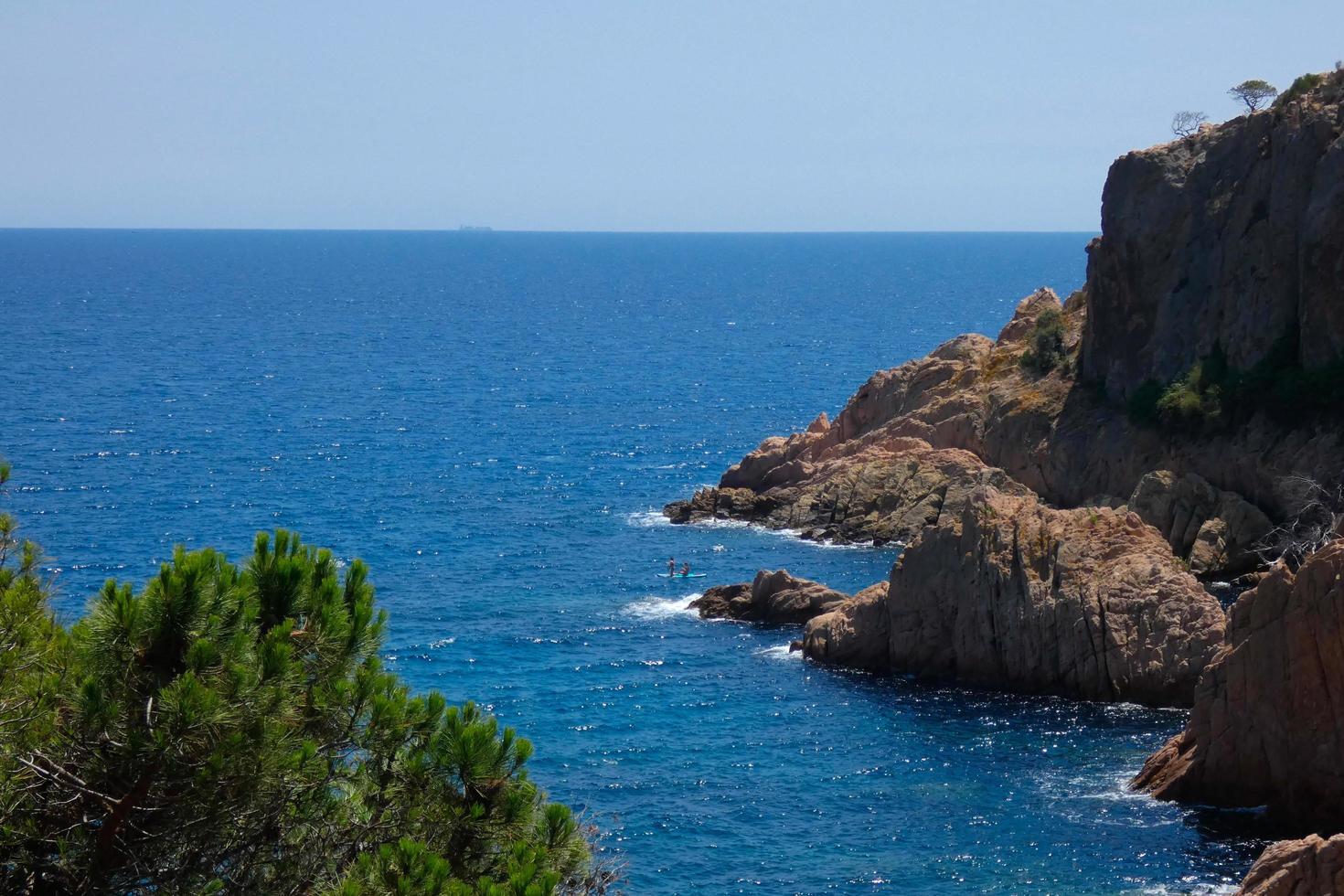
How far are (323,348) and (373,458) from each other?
70.3m

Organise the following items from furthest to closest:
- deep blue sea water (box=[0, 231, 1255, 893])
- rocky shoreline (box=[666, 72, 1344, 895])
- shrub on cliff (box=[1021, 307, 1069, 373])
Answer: shrub on cliff (box=[1021, 307, 1069, 373]) < deep blue sea water (box=[0, 231, 1255, 893]) < rocky shoreline (box=[666, 72, 1344, 895])

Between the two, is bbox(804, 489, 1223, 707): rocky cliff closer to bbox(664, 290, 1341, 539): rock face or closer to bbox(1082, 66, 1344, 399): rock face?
bbox(664, 290, 1341, 539): rock face

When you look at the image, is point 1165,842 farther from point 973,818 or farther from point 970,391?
point 970,391

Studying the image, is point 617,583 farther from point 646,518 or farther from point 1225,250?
point 1225,250

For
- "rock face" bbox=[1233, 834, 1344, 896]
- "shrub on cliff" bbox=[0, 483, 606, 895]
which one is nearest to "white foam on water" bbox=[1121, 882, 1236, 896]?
"rock face" bbox=[1233, 834, 1344, 896]

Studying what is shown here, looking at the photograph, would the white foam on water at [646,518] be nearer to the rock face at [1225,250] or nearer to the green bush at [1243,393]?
the rock face at [1225,250]

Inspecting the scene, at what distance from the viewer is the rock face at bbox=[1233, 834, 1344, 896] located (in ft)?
89.4

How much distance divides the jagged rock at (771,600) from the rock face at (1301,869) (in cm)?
3185

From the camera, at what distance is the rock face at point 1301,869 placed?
2725 cm

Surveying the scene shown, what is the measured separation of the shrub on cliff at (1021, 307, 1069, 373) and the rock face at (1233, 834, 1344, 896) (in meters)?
53.7

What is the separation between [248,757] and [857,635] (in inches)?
1644

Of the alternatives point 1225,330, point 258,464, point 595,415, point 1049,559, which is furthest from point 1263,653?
point 595,415

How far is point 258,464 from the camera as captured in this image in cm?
9538

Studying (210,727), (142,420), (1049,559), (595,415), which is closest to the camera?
(210,727)
